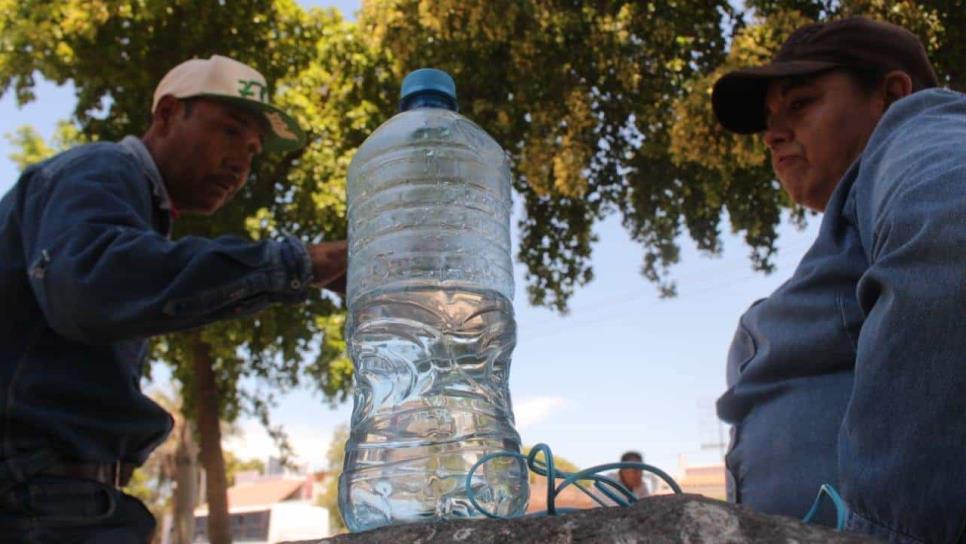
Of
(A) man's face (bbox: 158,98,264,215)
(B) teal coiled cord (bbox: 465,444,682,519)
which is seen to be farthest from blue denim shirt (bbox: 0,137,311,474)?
(B) teal coiled cord (bbox: 465,444,682,519)

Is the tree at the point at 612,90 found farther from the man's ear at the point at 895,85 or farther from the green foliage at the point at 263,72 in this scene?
the man's ear at the point at 895,85

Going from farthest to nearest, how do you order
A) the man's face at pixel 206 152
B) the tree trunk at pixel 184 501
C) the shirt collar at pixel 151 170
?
the tree trunk at pixel 184 501
the man's face at pixel 206 152
the shirt collar at pixel 151 170

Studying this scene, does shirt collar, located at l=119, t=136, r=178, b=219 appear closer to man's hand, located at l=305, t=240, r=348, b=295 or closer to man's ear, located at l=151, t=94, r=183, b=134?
man's ear, located at l=151, t=94, r=183, b=134

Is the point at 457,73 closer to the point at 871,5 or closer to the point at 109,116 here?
the point at 871,5

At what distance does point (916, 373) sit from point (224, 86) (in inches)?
96.1

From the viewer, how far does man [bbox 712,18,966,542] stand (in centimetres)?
121

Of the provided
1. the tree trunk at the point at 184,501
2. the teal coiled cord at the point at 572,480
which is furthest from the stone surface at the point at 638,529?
the tree trunk at the point at 184,501

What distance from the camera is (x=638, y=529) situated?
3.19 feet

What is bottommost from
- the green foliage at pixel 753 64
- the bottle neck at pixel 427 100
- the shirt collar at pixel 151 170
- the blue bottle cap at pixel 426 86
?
the bottle neck at pixel 427 100

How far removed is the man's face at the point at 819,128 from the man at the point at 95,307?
1.21m

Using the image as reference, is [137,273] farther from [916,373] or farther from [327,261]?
[916,373]

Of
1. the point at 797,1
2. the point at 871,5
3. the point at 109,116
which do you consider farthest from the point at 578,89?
the point at 109,116

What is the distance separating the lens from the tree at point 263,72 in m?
9.93

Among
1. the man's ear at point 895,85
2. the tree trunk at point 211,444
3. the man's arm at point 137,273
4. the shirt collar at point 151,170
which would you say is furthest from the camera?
the tree trunk at point 211,444
